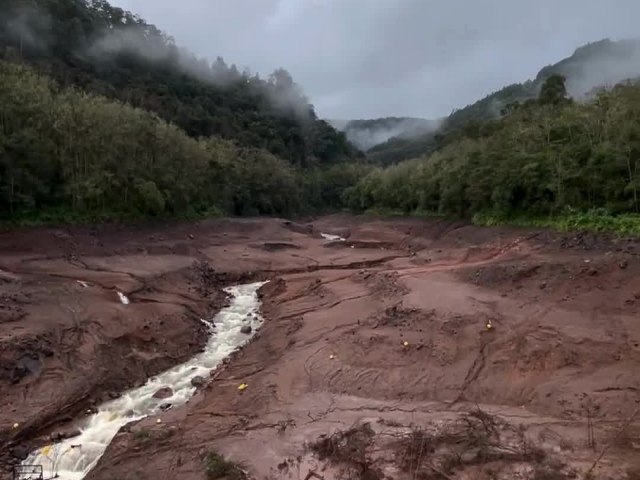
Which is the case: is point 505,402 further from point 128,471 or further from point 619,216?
point 619,216

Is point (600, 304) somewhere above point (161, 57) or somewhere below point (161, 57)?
below

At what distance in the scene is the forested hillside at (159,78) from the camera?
7888 centimetres

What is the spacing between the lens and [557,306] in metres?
16.3

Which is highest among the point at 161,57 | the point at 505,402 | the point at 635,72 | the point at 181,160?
the point at 161,57

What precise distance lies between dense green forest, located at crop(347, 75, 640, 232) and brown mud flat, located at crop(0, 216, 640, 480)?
4.28 metres

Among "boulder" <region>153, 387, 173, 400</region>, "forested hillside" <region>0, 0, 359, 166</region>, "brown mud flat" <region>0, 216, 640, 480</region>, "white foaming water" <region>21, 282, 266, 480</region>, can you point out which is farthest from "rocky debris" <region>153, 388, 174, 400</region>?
"forested hillside" <region>0, 0, 359, 166</region>

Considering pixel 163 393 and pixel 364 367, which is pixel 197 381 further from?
Answer: pixel 364 367

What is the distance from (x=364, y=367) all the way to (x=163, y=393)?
5674mm

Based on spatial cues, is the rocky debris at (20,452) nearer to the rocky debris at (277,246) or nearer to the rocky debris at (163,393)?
the rocky debris at (163,393)

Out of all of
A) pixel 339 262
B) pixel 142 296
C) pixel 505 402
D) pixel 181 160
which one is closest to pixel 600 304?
pixel 505 402

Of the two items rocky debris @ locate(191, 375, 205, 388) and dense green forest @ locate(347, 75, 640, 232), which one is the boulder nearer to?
rocky debris @ locate(191, 375, 205, 388)

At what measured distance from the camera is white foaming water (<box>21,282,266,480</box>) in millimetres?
10992

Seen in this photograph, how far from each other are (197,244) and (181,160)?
36.3 ft

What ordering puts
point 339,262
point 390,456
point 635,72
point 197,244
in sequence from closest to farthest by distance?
1. point 390,456
2. point 339,262
3. point 197,244
4. point 635,72
